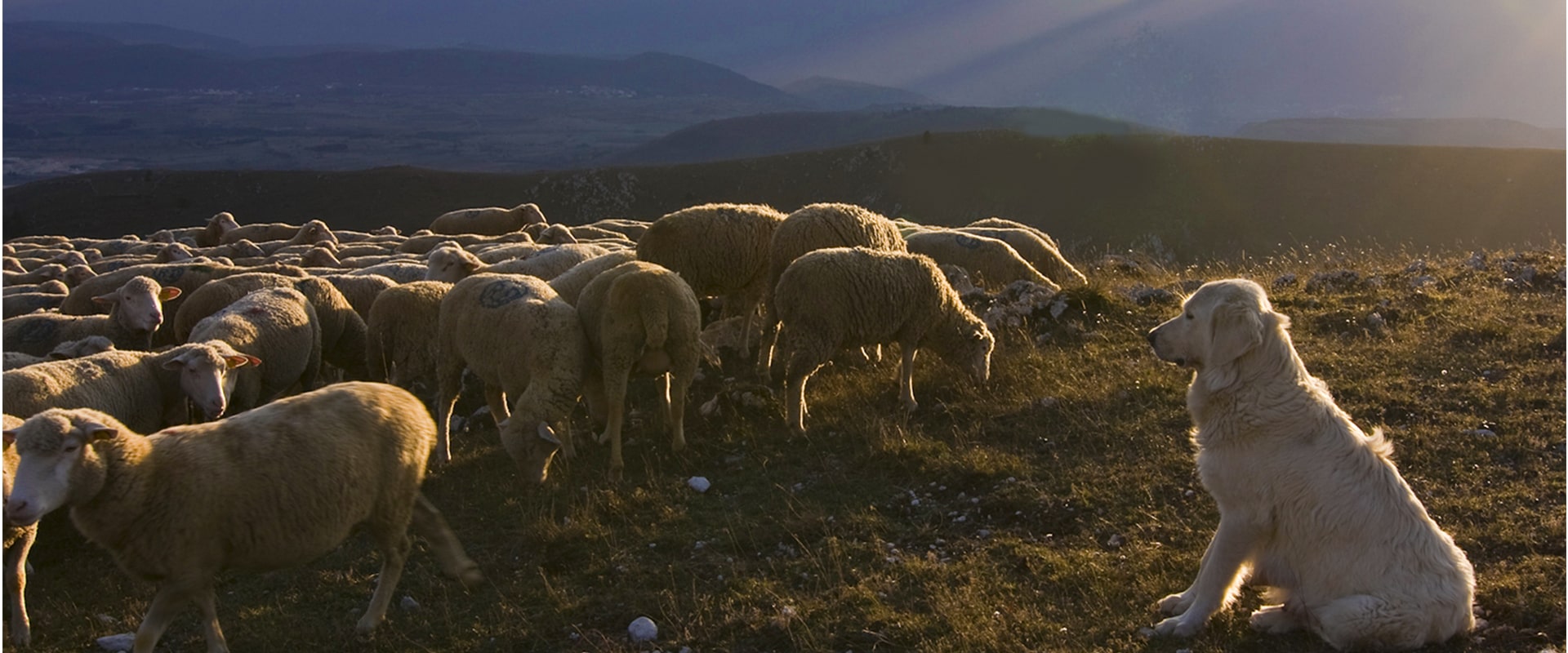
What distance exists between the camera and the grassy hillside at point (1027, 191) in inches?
2163

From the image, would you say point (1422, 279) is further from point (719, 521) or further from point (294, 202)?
point (294, 202)

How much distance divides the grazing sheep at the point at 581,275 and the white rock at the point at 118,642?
5.00 meters

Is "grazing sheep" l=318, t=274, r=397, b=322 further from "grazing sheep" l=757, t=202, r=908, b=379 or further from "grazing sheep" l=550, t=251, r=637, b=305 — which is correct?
"grazing sheep" l=757, t=202, r=908, b=379

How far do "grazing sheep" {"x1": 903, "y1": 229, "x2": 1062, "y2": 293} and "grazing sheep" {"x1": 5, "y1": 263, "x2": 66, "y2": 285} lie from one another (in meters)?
13.9

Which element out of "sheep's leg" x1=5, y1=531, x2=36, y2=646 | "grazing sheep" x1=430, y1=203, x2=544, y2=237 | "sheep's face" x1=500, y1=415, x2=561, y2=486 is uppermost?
"grazing sheep" x1=430, y1=203, x2=544, y2=237

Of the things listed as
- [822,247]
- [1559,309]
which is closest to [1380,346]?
[1559,309]

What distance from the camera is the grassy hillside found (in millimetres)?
54938

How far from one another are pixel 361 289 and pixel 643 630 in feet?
26.7

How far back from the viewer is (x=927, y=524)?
7.21 metres

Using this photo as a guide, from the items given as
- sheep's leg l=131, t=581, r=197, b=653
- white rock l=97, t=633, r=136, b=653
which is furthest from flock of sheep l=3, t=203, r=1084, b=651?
white rock l=97, t=633, r=136, b=653

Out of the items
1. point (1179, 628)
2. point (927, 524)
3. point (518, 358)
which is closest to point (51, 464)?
point (518, 358)

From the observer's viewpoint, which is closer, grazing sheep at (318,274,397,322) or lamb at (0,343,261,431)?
lamb at (0,343,261,431)

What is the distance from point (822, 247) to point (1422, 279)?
265 inches

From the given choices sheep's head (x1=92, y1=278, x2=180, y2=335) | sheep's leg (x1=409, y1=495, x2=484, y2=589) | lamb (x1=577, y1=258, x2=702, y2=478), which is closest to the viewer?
sheep's leg (x1=409, y1=495, x2=484, y2=589)
